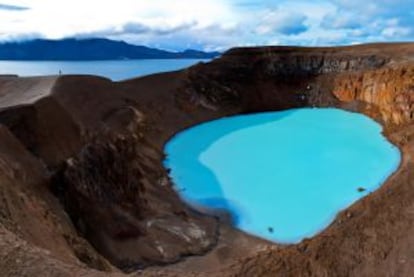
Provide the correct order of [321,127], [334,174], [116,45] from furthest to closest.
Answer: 1. [116,45]
2. [321,127]
3. [334,174]

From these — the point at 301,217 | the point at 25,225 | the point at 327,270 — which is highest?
the point at 25,225

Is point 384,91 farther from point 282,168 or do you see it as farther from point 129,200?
point 129,200

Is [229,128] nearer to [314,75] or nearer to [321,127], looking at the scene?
[321,127]

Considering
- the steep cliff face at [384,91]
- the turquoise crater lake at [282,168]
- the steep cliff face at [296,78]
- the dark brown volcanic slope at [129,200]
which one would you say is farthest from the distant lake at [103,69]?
the steep cliff face at [384,91]

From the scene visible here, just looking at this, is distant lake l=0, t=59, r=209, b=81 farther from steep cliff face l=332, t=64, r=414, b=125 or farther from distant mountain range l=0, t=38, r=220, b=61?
steep cliff face l=332, t=64, r=414, b=125

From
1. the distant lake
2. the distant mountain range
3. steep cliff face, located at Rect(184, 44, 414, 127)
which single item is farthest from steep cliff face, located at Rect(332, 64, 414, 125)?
the distant mountain range

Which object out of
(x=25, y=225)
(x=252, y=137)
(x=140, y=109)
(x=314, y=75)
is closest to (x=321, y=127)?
(x=252, y=137)
